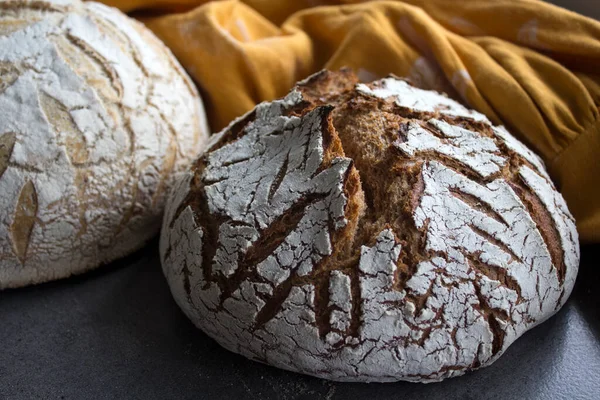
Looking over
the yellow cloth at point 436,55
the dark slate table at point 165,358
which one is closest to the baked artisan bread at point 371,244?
the dark slate table at point 165,358

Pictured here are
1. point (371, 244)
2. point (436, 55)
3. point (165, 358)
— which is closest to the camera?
point (371, 244)

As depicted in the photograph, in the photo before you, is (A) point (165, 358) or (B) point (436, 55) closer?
(A) point (165, 358)

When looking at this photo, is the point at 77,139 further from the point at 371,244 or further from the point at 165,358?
the point at 371,244

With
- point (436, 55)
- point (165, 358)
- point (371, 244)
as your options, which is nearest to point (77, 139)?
point (165, 358)

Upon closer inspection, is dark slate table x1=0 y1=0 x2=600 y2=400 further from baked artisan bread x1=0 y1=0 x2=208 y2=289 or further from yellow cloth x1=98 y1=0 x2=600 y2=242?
yellow cloth x1=98 y1=0 x2=600 y2=242

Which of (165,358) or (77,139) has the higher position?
(77,139)

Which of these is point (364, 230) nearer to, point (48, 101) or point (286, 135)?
point (286, 135)
